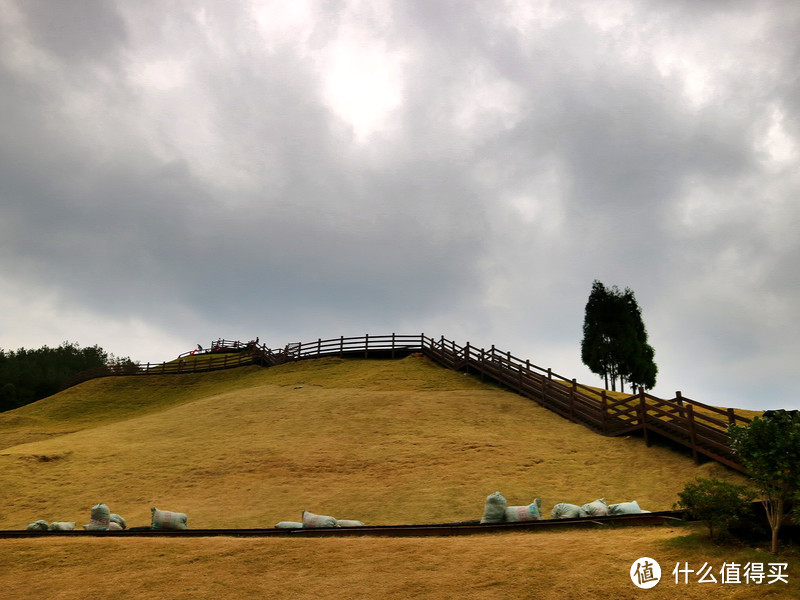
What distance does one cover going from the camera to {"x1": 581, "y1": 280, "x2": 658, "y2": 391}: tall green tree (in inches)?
2090

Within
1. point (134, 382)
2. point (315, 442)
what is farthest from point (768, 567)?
point (134, 382)

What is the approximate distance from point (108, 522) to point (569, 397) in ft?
66.8

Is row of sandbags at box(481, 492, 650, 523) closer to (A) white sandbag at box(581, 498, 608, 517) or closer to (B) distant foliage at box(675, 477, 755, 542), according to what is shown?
(A) white sandbag at box(581, 498, 608, 517)

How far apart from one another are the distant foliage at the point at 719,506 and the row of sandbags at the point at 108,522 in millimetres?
12020

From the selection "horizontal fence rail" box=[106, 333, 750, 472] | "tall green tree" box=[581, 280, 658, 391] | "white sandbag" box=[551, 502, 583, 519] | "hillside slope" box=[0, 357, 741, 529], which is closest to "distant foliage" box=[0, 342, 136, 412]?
"horizontal fence rail" box=[106, 333, 750, 472]

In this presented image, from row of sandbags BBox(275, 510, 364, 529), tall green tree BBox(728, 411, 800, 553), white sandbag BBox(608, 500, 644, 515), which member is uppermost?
tall green tree BBox(728, 411, 800, 553)

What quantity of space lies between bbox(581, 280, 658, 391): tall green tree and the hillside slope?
22511 millimetres

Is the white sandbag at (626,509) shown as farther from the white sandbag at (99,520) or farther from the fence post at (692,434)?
the white sandbag at (99,520)

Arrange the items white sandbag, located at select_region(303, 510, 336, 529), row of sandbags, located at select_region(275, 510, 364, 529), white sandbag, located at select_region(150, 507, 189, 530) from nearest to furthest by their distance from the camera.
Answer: row of sandbags, located at select_region(275, 510, 364, 529) → white sandbag, located at select_region(303, 510, 336, 529) → white sandbag, located at select_region(150, 507, 189, 530)

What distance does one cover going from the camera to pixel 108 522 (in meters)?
15.5

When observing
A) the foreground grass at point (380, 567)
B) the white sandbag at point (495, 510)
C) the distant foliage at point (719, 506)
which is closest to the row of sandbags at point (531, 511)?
the white sandbag at point (495, 510)

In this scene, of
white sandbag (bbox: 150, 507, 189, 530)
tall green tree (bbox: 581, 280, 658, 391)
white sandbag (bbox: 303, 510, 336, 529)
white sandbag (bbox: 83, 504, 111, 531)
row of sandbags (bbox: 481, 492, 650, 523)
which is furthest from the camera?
tall green tree (bbox: 581, 280, 658, 391)

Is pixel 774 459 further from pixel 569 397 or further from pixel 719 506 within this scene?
pixel 569 397

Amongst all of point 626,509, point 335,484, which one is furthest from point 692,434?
point 335,484
